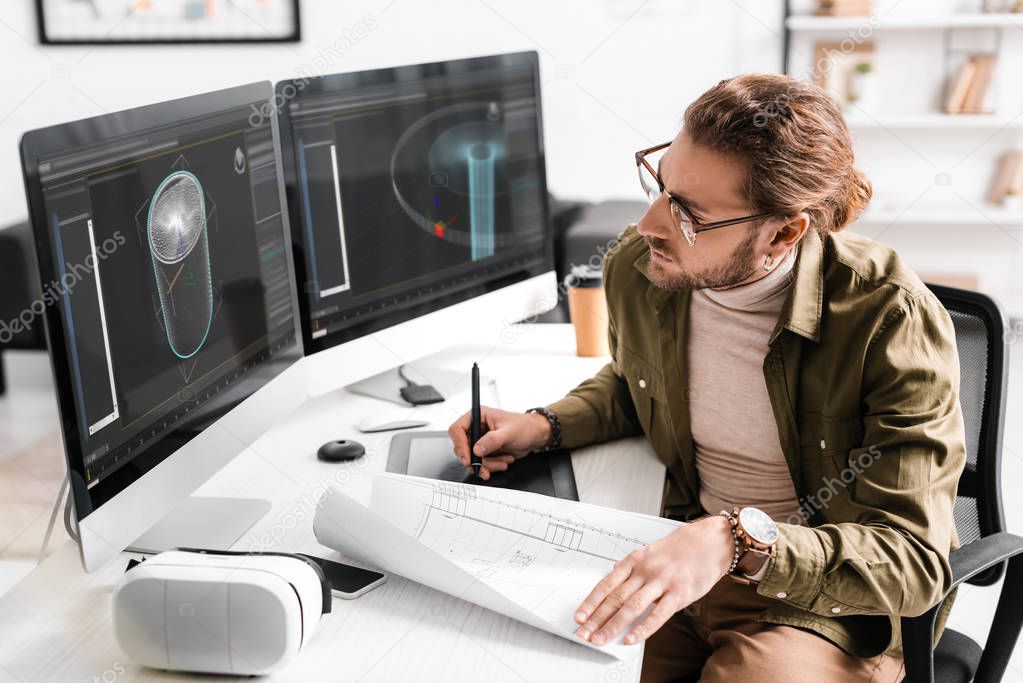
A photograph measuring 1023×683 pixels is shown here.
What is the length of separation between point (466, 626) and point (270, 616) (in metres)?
0.20

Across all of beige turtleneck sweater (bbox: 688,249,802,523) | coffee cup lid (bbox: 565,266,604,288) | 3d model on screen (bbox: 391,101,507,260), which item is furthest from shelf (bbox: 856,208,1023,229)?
beige turtleneck sweater (bbox: 688,249,802,523)

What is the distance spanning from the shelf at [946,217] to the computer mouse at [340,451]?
284 cm

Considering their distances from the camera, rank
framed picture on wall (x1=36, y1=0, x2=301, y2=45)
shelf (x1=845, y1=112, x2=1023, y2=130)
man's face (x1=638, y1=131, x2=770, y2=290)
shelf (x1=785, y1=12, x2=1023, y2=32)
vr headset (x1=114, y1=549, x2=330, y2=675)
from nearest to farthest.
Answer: vr headset (x1=114, y1=549, x2=330, y2=675), man's face (x1=638, y1=131, x2=770, y2=290), shelf (x1=785, y1=12, x2=1023, y2=32), shelf (x1=845, y1=112, x2=1023, y2=130), framed picture on wall (x1=36, y1=0, x2=301, y2=45)

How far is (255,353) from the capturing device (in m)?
1.25

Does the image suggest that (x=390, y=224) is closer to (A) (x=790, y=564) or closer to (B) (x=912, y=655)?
Answer: (A) (x=790, y=564)

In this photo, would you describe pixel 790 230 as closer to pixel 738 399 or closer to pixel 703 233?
pixel 703 233

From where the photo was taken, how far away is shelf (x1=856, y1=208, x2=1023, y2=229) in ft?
12.1

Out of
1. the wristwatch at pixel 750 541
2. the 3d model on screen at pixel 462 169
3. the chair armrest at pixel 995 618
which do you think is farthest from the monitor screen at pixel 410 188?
the chair armrest at pixel 995 618

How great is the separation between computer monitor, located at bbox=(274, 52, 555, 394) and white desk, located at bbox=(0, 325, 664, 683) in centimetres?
21

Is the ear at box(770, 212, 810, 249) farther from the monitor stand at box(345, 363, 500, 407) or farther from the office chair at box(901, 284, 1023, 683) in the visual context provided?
the monitor stand at box(345, 363, 500, 407)

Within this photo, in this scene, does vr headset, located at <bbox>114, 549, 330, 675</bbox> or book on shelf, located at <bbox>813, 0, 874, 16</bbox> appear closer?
vr headset, located at <bbox>114, 549, 330, 675</bbox>

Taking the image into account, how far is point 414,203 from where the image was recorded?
4.96 ft

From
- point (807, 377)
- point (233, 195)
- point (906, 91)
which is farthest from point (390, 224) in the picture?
point (906, 91)

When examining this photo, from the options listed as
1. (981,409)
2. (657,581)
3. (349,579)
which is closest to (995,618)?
(981,409)
